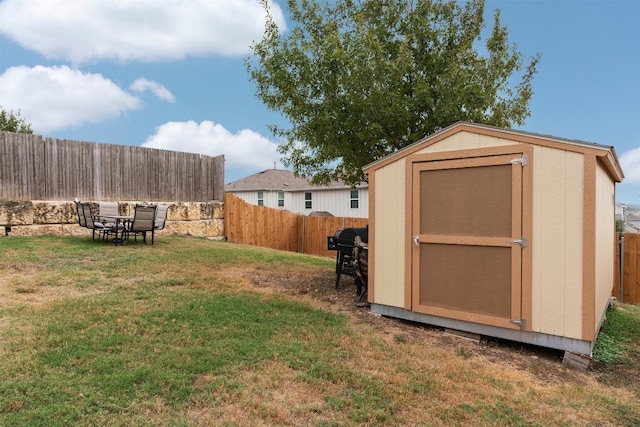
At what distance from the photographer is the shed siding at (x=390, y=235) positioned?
16.6 feet

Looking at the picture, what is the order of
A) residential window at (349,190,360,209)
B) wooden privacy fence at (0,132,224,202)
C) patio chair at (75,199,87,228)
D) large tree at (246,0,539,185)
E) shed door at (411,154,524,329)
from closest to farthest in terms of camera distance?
shed door at (411,154,524,329) < large tree at (246,0,539,185) < patio chair at (75,199,87,228) < wooden privacy fence at (0,132,224,202) < residential window at (349,190,360,209)

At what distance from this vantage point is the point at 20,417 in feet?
7.90

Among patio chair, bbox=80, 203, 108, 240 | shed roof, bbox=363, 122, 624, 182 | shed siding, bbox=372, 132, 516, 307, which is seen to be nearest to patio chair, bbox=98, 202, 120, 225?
patio chair, bbox=80, 203, 108, 240

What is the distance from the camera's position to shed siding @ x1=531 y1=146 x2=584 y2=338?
12.8ft

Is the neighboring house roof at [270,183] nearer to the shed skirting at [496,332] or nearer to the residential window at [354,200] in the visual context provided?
the residential window at [354,200]

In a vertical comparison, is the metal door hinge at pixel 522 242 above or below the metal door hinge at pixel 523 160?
below

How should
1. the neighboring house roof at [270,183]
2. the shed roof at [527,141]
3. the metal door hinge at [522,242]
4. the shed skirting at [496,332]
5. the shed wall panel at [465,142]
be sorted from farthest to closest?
the neighboring house roof at [270,183], the shed wall panel at [465,142], the metal door hinge at [522,242], the shed skirting at [496,332], the shed roof at [527,141]

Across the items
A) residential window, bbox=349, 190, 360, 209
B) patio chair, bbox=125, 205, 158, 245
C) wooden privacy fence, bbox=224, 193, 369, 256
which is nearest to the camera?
patio chair, bbox=125, 205, 158, 245

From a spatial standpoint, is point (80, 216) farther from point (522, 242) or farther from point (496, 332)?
point (522, 242)

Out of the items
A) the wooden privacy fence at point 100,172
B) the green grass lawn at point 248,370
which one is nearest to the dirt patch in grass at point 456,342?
the green grass lawn at point 248,370

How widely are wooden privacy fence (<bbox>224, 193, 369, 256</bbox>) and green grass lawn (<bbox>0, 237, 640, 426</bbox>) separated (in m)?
8.36

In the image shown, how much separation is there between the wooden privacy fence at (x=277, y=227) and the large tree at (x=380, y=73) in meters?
6.97

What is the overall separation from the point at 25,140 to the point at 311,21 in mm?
8225

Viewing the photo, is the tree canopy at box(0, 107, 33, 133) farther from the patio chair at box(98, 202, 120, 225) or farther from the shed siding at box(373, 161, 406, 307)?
the shed siding at box(373, 161, 406, 307)
